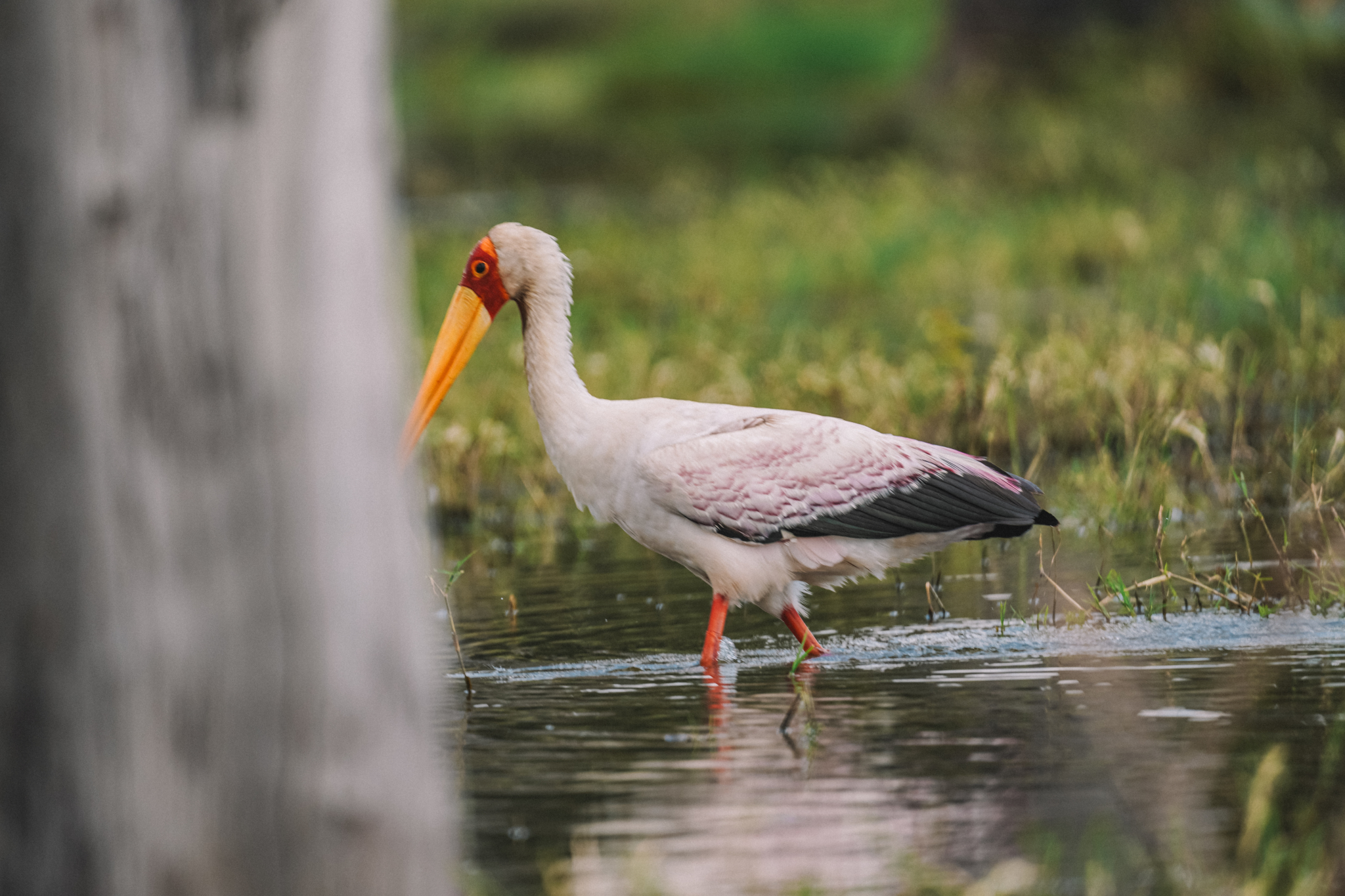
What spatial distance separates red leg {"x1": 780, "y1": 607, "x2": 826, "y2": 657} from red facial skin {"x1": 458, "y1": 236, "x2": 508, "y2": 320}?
49.8 inches

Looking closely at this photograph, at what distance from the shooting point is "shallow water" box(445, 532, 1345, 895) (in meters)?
3.45

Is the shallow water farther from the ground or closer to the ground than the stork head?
closer to the ground

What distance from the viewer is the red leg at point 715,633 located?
541 cm

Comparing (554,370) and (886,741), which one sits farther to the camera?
(554,370)

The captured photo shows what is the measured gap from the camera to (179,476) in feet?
8.72

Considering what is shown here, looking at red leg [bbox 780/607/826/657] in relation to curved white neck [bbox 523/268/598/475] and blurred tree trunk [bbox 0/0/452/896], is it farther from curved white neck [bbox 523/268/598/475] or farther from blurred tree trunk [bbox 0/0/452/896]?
blurred tree trunk [bbox 0/0/452/896]

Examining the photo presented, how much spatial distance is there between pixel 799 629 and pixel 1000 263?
748 centimetres

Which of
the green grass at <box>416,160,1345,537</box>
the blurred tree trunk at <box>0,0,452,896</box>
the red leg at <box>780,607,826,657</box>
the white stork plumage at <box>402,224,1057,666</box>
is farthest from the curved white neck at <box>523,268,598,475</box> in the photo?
the blurred tree trunk at <box>0,0,452,896</box>

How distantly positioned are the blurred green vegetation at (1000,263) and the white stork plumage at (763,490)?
1.05m

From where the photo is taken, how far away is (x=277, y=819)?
2.66 m

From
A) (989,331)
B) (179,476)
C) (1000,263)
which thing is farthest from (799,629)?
(1000,263)

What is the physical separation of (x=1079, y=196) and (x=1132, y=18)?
5058 mm

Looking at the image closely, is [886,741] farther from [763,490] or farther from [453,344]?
[453,344]

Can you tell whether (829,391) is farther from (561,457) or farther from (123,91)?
(123,91)
